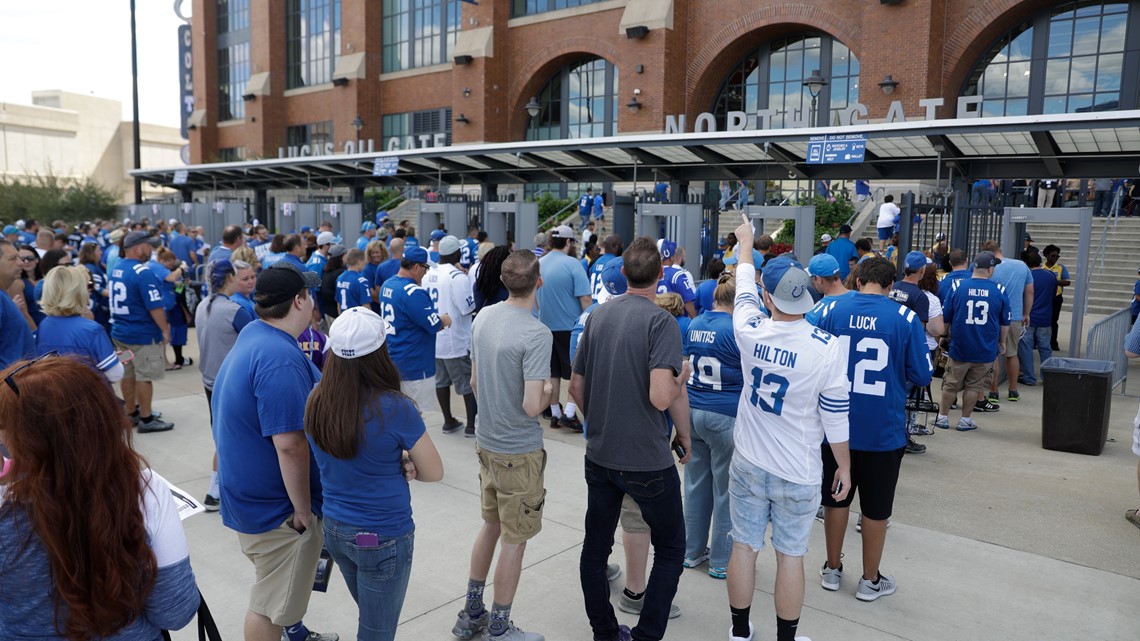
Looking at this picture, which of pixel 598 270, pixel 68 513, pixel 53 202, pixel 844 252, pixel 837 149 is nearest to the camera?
pixel 68 513

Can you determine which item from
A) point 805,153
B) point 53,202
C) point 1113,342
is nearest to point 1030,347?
point 1113,342

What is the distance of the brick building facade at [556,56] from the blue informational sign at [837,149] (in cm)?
1305

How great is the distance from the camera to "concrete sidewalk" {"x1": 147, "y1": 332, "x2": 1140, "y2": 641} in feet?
13.8

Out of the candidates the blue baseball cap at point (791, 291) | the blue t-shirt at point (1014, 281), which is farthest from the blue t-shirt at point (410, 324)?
the blue t-shirt at point (1014, 281)

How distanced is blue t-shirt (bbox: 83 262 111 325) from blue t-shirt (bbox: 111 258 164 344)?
6.27 ft

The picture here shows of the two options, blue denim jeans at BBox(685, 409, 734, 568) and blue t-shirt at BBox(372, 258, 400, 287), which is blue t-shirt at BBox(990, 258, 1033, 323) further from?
blue t-shirt at BBox(372, 258, 400, 287)

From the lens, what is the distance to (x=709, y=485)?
4.64 metres

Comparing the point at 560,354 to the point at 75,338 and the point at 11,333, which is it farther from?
the point at 11,333

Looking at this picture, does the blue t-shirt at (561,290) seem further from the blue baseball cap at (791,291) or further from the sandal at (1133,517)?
the sandal at (1133,517)

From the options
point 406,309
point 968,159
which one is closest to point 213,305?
point 406,309

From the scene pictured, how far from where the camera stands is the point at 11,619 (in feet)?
6.02

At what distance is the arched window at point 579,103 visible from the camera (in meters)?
31.4

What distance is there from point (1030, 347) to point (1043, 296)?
74cm

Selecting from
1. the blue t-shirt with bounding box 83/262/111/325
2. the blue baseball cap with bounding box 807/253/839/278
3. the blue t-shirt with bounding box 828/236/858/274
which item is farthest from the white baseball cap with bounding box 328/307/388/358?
the blue t-shirt with bounding box 828/236/858/274
